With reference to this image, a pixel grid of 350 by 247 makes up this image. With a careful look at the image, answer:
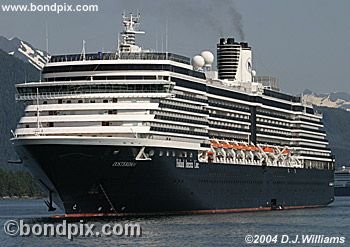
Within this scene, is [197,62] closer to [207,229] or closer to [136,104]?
[136,104]

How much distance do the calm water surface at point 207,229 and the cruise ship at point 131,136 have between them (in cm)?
228

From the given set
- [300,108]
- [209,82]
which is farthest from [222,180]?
[300,108]

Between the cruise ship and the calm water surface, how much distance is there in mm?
2285

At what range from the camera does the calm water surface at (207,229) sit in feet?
253

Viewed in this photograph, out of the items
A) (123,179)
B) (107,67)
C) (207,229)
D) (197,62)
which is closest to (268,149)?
(197,62)

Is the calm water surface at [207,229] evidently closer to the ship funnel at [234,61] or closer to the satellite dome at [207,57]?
the satellite dome at [207,57]

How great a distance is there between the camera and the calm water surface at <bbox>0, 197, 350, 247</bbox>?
77.1 m

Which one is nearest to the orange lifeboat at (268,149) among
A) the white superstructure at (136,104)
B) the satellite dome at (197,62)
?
the white superstructure at (136,104)

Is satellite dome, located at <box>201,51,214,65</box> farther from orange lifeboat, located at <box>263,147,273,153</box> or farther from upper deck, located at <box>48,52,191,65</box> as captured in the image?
upper deck, located at <box>48,52,191,65</box>

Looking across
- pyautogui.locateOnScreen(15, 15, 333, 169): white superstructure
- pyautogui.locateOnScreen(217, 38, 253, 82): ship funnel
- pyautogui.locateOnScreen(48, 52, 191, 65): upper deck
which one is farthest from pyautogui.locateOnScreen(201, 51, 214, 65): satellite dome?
pyautogui.locateOnScreen(48, 52, 191, 65): upper deck

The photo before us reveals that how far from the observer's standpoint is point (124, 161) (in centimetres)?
9356

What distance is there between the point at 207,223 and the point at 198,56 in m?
24.4

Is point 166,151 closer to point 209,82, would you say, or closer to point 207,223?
point 207,223

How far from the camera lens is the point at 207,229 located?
87562 millimetres
